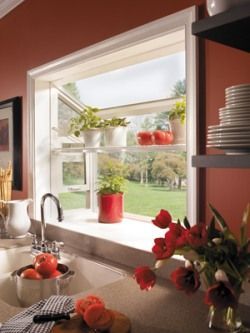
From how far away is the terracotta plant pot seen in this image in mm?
2186

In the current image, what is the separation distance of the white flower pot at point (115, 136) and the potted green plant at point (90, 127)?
10 cm

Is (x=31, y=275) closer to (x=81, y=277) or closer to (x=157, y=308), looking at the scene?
(x=81, y=277)

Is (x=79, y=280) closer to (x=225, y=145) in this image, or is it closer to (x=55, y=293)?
(x=55, y=293)

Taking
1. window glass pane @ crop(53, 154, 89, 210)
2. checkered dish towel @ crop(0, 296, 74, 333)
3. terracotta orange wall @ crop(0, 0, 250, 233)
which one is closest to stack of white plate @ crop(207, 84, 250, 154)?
terracotta orange wall @ crop(0, 0, 250, 233)

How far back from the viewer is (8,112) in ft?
8.86

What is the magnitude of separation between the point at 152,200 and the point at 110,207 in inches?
10.0

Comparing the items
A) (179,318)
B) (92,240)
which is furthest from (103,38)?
(179,318)

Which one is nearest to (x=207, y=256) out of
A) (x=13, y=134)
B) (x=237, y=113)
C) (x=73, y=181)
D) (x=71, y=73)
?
(x=237, y=113)

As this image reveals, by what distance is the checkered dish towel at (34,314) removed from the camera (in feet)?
3.33

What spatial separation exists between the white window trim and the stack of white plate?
468 mm

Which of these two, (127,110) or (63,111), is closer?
(127,110)

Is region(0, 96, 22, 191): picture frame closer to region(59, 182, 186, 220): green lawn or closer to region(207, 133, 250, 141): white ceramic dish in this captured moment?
region(59, 182, 186, 220): green lawn

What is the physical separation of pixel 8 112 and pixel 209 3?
206 centimetres

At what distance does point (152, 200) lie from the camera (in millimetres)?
2160
